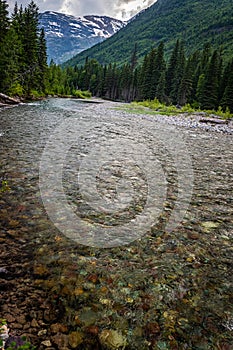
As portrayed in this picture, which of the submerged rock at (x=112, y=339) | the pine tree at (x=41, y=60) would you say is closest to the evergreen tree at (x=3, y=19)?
the pine tree at (x=41, y=60)

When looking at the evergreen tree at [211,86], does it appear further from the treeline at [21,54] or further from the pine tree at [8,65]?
the pine tree at [8,65]

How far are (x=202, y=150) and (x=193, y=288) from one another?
31.7 ft

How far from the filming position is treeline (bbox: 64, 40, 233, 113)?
164 feet

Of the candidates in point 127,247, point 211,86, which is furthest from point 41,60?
point 127,247

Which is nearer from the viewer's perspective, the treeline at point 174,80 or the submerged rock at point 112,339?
the submerged rock at point 112,339

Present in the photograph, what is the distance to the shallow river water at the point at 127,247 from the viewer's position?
2461mm

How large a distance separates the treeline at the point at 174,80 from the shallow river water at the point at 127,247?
1783 inches

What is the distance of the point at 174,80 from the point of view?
218ft

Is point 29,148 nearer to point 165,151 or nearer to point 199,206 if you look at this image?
point 165,151

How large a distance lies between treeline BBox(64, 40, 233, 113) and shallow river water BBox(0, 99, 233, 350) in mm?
45283

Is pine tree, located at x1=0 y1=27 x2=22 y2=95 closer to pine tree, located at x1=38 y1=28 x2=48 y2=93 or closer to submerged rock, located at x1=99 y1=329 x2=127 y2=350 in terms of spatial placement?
pine tree, located at x1=38 y1=28 x2=48 y2=93

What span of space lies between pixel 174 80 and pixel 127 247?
69382 mm

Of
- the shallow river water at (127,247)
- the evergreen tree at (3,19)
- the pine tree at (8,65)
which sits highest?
the evergreen tree at (3,19)

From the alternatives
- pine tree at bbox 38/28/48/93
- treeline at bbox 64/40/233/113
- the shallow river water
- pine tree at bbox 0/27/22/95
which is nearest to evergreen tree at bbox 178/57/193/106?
treeline at bbox 64/40/233/113
